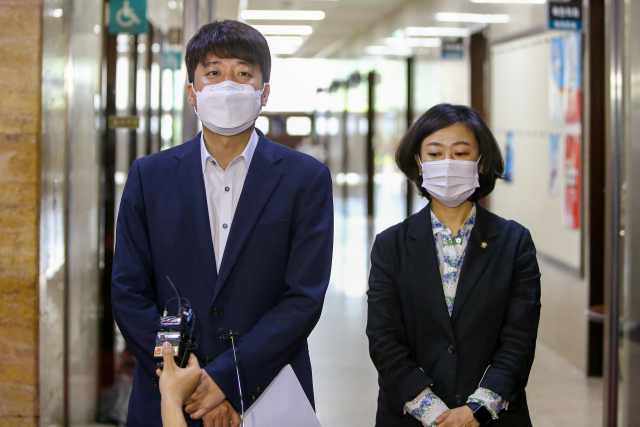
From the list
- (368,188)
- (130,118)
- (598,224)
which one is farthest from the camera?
(368,188)

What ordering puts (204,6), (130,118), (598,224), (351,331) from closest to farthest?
(204,6) < (130,118) < (598,224) < (351,331)

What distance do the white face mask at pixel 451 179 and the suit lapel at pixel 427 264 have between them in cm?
10

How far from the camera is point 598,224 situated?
499cm

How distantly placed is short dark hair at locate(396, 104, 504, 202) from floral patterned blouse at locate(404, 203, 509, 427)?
107 mm

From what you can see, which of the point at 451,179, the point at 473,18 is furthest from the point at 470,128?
the point at 473,18

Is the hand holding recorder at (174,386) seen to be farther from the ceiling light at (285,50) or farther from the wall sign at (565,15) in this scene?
the ceiling light at (285,50)

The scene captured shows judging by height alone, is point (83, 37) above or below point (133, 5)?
below

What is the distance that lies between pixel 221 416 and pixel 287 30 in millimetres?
12908

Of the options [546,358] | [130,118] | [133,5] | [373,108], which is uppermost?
[373,108]

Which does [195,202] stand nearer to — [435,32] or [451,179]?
[451,179]

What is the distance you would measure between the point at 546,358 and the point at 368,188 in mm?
10087

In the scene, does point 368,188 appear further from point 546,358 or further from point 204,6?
point 204,6

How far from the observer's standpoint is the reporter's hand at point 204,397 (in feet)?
5.58

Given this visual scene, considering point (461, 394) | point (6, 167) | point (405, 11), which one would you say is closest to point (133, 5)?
point (6, 167)
